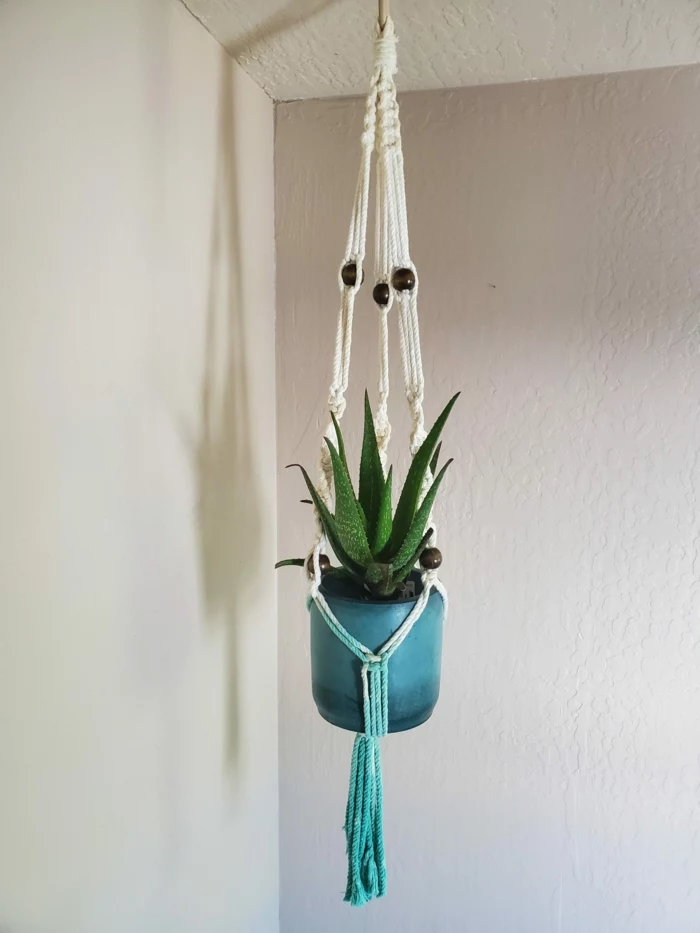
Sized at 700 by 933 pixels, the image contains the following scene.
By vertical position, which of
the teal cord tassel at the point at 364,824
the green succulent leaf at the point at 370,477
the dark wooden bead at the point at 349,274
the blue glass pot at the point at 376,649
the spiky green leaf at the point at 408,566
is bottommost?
the teal cord tassel at the point at 364,824

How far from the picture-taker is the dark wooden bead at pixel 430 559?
68 centimetres

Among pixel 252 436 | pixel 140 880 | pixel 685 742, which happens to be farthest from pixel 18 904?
pixel 685 742

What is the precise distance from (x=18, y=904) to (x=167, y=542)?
1.14 ft

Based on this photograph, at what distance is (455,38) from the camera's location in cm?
Result: 83

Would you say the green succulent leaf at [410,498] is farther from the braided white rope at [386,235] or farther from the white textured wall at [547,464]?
the white textured wall at [547,464]

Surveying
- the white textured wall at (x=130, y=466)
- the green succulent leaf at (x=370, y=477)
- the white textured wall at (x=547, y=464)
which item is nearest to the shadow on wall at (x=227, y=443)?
the white textured wall at (x=130, y=466)

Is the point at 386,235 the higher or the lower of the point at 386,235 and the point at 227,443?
the higher

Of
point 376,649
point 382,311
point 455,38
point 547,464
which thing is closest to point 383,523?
point 376,649

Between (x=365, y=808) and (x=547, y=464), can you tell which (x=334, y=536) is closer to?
(x=365, y=808)

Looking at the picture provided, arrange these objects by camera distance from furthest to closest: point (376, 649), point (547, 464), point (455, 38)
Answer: point (547, 464) < point (455, 38) < point (376, 649)

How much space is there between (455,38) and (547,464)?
1.83 feet

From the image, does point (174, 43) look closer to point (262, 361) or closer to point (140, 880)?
point (262, 361)

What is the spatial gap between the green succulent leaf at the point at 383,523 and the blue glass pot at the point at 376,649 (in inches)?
2.3

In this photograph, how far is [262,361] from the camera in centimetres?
101
